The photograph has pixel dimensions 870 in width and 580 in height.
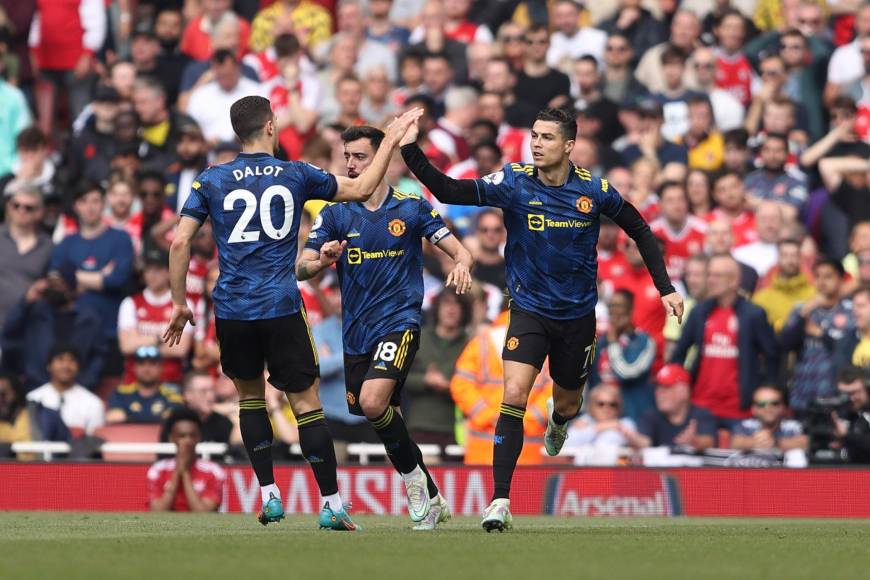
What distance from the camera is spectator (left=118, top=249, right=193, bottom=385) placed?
19.0 metres

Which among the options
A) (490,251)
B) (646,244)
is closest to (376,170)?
(646,244)

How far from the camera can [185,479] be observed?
16.6 metres

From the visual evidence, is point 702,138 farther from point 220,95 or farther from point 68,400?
point 68,400

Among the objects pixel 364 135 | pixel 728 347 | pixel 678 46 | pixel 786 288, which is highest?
pixel 678 46

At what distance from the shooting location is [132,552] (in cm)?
1019

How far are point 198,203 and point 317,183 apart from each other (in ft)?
2.56

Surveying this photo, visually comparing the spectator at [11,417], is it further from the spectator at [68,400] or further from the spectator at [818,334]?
the spectator at [818,334]

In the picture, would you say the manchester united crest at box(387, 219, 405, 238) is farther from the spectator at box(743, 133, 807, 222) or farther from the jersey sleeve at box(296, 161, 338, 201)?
the spectator at box(743, 133, 807, 222)

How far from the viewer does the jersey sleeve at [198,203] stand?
1182 centimetres

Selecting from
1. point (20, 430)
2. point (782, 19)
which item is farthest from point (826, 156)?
point (20, 430)

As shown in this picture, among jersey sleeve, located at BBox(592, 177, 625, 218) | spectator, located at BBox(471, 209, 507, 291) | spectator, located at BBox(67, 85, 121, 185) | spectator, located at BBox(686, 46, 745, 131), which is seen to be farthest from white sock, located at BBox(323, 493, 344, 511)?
spectator, located at BBox(686, 46, 745, 131)

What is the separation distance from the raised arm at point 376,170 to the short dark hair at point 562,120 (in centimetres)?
117

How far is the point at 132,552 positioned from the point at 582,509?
7.24 metres

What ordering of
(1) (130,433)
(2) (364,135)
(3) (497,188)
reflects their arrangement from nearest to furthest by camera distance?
(3) (497,188) → (2) (364,135) → (1) (130,433)
